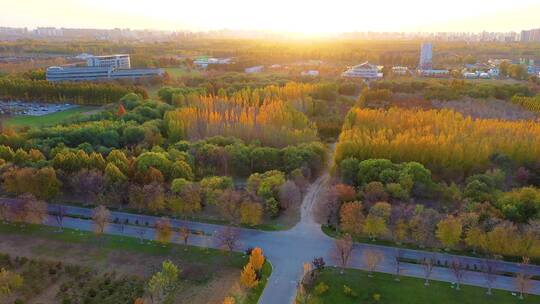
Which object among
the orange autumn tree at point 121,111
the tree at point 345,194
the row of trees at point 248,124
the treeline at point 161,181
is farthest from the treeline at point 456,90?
the orange autumn tree at point 121,111

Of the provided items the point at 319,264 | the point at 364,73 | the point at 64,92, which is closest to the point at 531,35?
the point at 364,73

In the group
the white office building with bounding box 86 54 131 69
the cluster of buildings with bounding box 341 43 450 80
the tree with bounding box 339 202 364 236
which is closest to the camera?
the tree with bounding box 339 202 364 236

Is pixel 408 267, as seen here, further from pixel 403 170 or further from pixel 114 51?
pixel 114 51

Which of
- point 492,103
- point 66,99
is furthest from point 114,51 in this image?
point 492,103

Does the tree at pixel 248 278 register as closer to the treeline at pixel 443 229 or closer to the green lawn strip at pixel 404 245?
the green lawn strip at pixel 404 245

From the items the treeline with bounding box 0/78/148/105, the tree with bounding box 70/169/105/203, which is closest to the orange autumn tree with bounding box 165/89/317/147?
the tree with bounding box 70/169/105/203

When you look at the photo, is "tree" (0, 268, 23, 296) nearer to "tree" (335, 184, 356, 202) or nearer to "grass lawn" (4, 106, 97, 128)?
"tree" (335, 184, 356, 202)

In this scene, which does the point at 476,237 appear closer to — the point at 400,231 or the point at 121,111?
the point at 400,231
